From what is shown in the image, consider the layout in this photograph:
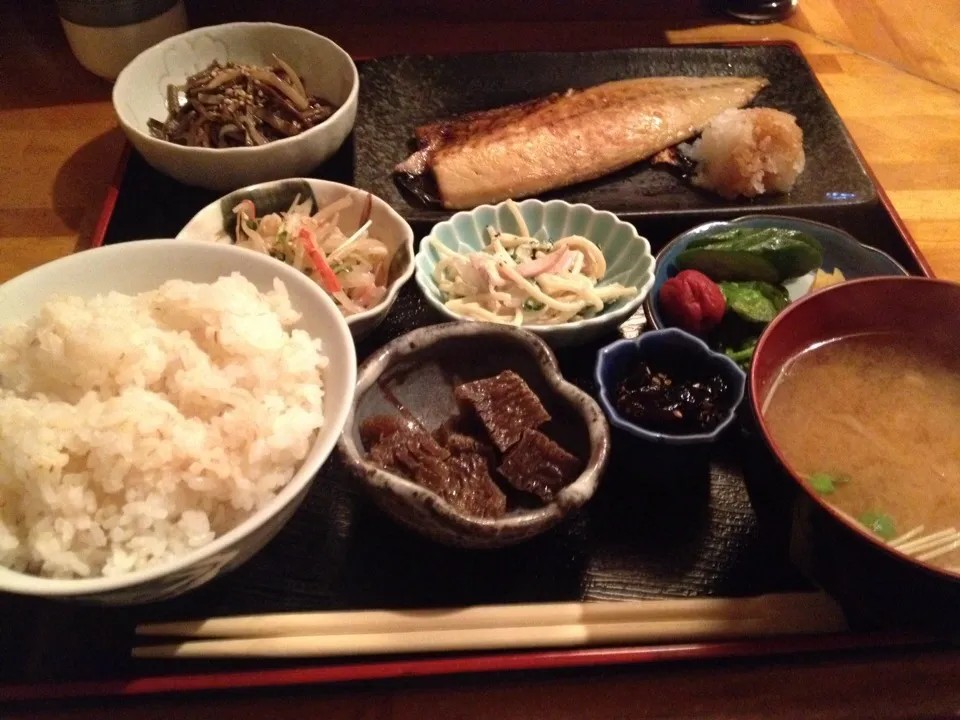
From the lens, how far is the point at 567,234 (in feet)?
7.19

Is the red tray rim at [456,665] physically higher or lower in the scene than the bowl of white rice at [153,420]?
lower

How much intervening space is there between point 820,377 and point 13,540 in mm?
1558

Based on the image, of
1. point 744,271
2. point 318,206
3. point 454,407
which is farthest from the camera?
point 318,206

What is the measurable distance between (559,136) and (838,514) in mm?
1739

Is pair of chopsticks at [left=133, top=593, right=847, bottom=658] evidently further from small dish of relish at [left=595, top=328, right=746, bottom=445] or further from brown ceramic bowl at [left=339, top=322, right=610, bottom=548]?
small dish of relish at [left=595, top=328, right=746, bottom=445]

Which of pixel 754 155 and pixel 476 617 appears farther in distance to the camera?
pixel 754 155

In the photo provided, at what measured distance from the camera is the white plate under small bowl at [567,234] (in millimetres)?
1851

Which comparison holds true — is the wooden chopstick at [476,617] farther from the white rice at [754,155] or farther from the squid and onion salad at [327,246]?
the white rice at [754,155]

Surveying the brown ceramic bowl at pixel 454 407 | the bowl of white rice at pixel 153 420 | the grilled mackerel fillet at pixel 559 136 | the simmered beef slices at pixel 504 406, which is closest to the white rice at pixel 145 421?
the bowl of white rice at pixel 153 420

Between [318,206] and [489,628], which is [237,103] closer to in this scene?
[318,206]

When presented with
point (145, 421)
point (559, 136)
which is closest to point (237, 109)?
point (559, 136)

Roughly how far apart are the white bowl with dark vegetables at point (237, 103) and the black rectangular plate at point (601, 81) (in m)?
0.20

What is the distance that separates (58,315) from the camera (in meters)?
1.32

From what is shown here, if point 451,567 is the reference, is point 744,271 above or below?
above
